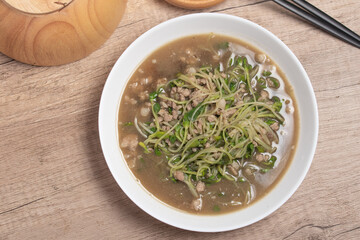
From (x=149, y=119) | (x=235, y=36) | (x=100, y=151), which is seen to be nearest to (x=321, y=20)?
(x=235, y=36)

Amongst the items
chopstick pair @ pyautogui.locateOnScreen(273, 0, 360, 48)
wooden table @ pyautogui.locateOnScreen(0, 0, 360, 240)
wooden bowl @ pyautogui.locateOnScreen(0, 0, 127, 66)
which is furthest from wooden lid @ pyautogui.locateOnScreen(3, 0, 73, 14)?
chopstick pair @ pyautogui.locateOnScreen(273, 0, 360, 48)

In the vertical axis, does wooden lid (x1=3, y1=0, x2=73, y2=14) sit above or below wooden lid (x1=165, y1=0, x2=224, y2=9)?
below

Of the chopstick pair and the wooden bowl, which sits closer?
the wooden bowl

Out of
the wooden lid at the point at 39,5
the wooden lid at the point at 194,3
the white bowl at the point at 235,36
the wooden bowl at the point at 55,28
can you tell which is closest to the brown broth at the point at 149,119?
the white bowl at the point at 235,36

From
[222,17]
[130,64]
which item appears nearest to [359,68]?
[222,17]

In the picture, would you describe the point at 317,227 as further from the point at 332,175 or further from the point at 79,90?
the point at 79,90

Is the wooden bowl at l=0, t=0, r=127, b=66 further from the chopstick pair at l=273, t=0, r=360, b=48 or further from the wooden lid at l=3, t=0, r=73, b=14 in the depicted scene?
the chopstick pair at l=273, t=0, r=360, b=48
